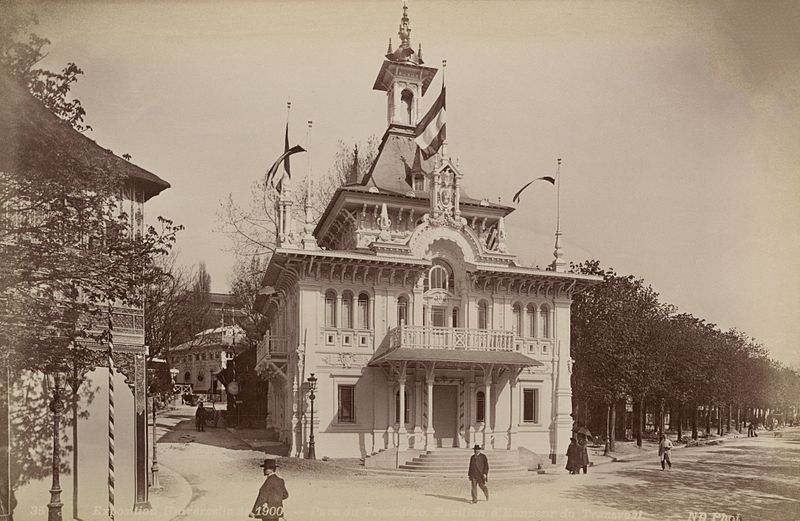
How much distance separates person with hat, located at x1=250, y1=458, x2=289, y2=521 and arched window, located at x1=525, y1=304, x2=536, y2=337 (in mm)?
7823

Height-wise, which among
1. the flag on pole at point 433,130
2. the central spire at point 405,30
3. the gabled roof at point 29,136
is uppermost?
the central spire at point 405,30

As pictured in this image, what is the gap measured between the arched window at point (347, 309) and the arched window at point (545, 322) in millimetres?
4547

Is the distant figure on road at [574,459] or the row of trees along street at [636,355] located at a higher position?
the row of trees along street at [636,355]

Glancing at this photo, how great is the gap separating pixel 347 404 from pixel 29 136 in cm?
808

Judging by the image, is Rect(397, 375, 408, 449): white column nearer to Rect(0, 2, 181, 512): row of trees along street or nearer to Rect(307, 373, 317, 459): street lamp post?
Rect(307, 373, 317, 459): street lamp post

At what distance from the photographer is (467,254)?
1443 centimetres

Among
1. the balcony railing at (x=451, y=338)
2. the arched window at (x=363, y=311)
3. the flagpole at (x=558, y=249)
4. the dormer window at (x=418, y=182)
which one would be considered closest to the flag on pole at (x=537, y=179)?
the flagpole at (x=558, y=249)

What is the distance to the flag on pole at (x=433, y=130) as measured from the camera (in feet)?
39.2

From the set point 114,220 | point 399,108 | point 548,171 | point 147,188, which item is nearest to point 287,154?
point 147,188

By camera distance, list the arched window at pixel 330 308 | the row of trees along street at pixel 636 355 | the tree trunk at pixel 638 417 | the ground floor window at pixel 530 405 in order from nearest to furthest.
→ the arched window at pixel 330 308 → the ground floor window at pixel 530 405 → the row of trees along street at pixel 636 355 → the tree trunk at pixel 638 417

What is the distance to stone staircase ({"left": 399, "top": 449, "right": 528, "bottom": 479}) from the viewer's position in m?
12.5

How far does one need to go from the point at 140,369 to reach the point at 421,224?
22.5 feet

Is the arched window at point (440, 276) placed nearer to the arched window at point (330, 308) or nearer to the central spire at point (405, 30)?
the arched window at point (330, 308)

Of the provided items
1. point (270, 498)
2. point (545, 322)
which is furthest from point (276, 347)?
point (545, 322)
